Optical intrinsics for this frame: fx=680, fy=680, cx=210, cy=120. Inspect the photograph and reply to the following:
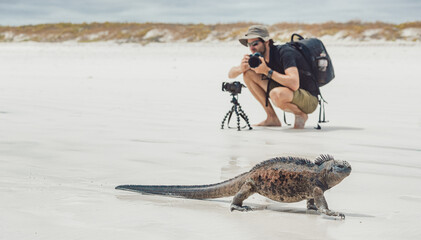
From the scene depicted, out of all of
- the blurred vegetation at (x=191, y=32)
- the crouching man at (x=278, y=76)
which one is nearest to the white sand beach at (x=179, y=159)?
the crouching man at (x=278, y=76)

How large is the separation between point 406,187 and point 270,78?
3.18 m

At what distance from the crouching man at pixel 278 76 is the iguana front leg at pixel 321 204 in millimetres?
3789

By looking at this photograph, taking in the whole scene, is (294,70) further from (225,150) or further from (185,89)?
(185,89)

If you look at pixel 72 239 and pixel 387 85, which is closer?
pixel 72 239

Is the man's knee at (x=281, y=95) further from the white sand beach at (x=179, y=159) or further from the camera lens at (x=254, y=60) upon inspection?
the camera lens at (x=254, y=60)

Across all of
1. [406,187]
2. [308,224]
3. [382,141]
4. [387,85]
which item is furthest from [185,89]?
[308,224]

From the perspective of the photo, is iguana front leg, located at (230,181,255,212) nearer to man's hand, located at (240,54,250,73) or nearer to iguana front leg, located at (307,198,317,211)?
iguana front leg, located at (307,198,317,211)

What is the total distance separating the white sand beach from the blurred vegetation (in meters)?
22.4

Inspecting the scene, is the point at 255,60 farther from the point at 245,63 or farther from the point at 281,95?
the point at 281,95

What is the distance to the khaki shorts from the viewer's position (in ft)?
25.1

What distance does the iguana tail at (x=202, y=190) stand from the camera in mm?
3816

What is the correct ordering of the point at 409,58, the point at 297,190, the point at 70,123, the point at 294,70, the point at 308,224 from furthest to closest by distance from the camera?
the point at 409,58, the point at 70,123, the point at 294,70, the point at 297,190, the point at 308,224

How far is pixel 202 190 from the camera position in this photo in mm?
3846

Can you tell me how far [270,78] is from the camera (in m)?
7.43
